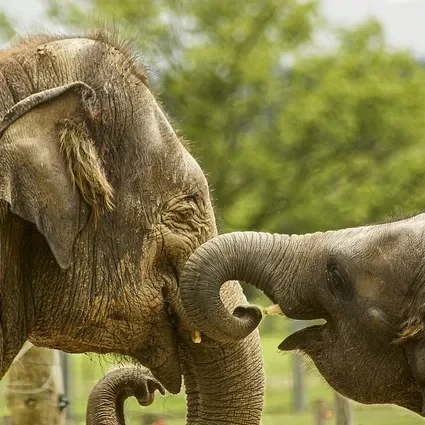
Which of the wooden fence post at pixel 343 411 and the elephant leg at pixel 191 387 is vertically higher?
the wooden fence post at pixel 343 411

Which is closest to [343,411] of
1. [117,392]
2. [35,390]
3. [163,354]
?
[35,390]

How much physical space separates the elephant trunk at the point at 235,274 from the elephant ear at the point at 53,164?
1.62ft

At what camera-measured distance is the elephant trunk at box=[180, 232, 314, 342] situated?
195 inches

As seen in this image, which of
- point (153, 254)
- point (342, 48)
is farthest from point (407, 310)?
point (342, 48)

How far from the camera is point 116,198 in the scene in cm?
523

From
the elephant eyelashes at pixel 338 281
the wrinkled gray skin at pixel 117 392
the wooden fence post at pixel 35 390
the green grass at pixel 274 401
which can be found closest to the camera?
the elephant eyelashes at pixel 338 281

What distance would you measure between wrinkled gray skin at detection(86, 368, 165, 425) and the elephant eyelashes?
1.39 meters

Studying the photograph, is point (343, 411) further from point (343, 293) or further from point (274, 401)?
point (274, 401)

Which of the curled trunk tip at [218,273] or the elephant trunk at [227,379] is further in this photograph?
the elephant trunk at [227,379]

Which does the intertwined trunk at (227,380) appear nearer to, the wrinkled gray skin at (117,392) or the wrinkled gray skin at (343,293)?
the wrinkled gray skin at (343,293)

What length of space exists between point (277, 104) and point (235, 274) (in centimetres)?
2341

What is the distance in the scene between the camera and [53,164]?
4.90m

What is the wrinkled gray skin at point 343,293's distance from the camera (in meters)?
4.98

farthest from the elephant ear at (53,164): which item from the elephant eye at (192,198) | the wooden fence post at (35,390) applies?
the wooden fence post at (35,390)
